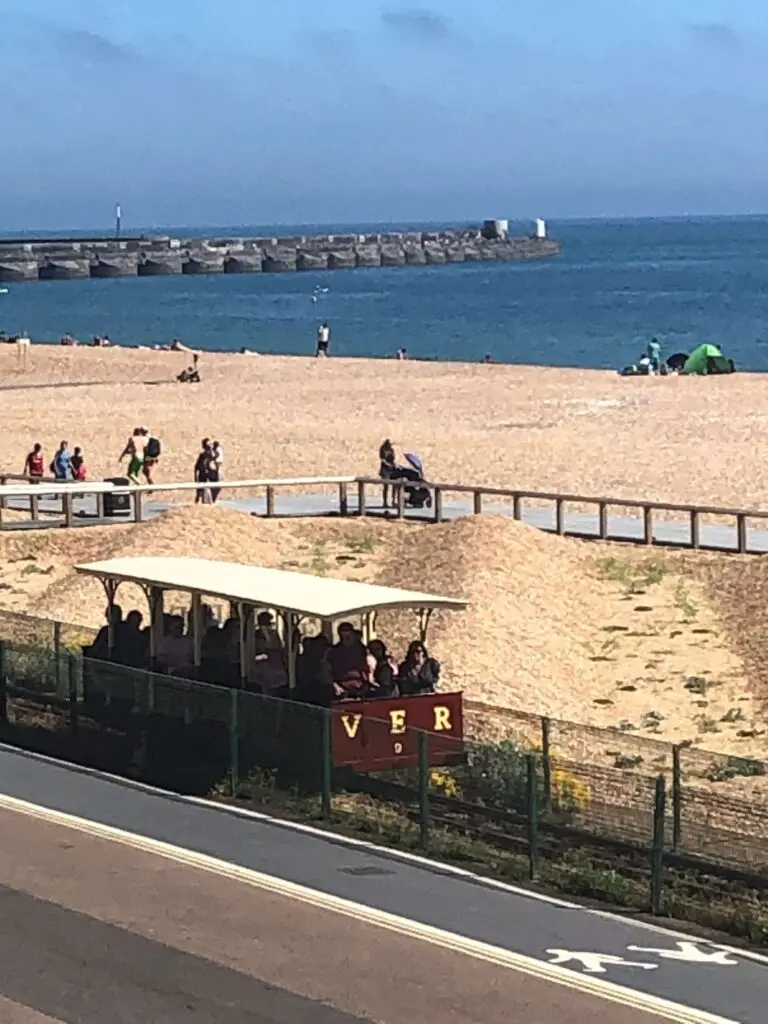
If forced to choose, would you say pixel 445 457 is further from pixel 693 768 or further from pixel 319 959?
pixel 319 959

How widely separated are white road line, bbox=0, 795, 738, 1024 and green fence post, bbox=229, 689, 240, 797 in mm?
1219

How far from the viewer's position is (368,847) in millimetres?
16078

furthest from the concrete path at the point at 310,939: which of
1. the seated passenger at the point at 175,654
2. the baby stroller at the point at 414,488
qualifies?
the baby stroller at the point at 414,488

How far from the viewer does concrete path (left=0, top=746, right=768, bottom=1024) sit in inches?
491

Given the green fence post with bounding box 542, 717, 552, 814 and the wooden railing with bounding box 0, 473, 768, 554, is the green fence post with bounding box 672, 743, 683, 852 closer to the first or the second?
the green fence post with bounding box 542, 717, 552, 814

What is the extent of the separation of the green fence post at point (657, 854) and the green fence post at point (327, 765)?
293 cm

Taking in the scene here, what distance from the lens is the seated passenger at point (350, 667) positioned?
58.9ft

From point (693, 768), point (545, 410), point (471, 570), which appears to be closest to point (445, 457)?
point (545, 410)

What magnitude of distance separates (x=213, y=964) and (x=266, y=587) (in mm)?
6520

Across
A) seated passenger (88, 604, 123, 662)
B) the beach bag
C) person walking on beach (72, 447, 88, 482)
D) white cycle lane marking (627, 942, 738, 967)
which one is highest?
seated passenger (88, 604, 123, 662)

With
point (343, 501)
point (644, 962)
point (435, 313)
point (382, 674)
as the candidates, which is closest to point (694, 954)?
point (644, 962)

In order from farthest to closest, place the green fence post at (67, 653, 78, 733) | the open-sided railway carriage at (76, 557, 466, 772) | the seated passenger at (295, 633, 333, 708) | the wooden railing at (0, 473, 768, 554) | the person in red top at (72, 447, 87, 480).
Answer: the person in red top at (72, 447, 87, 480) < the wooden railing at (0, 473, 768, 554) < the green fence post at (67, 653, 78, 733) < the seated passenger at (295, 633, 333, 708) < the open-sided railway carriage at (76, 557, 466, 772)

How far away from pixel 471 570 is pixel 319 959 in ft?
47.0

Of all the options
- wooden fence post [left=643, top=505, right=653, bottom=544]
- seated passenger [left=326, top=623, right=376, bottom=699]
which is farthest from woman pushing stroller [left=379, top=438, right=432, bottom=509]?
seated passenger [left=326, top=623, right=376, bottom=699]
